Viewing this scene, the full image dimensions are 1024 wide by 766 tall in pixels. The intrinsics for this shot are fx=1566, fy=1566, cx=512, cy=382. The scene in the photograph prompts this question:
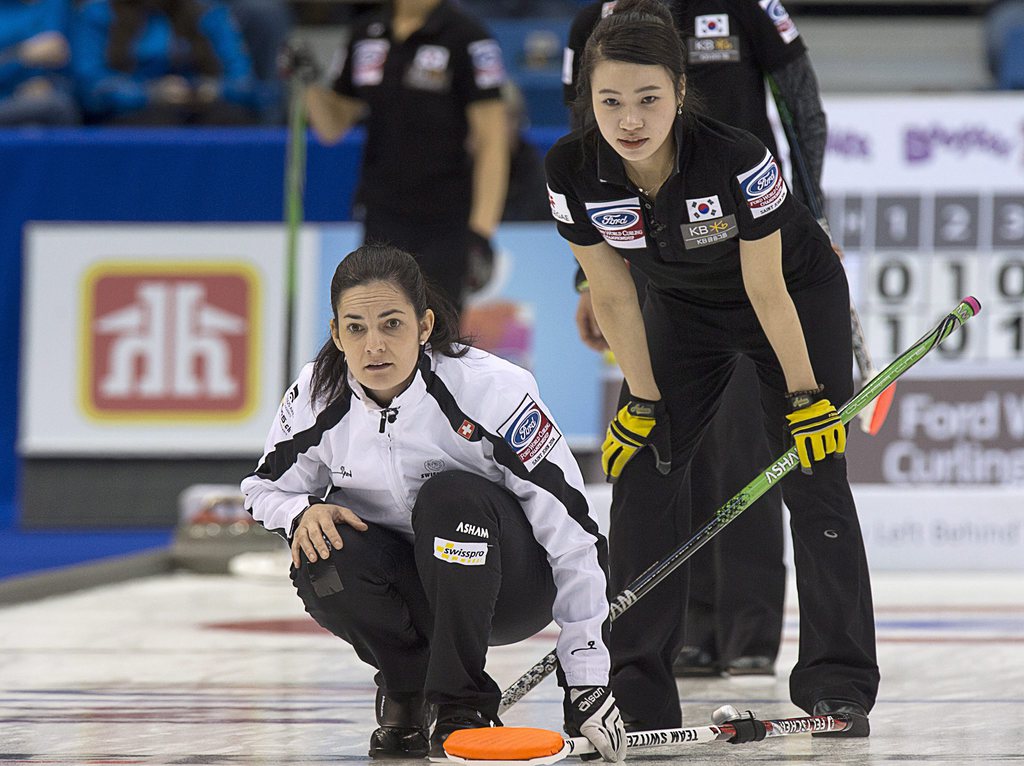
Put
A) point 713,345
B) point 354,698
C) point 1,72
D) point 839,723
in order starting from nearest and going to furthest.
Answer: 1. point 839,723
2. point 713,345
3. point 354,698
4. point 1,72

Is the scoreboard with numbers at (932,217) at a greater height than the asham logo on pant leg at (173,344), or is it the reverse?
the scoreboard with numbers at (932,217)

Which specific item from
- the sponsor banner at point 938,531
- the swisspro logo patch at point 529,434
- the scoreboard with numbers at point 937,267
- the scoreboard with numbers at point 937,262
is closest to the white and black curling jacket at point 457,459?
the swisspro logo patch at point 529,434

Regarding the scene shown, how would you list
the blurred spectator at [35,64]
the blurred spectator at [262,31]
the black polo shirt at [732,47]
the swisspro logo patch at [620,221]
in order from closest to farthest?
1. the swisspro logo patch at [620,221]
2. the black polo shirt at [732,47]
3. the blurred spectator at [35,64]
4. the blurred spectator at [262,31]

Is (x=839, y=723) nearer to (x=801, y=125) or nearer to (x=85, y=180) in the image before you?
(x=801, y=125)

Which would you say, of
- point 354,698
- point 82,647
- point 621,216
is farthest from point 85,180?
point 621,216

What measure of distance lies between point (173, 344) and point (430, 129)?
6.47ft

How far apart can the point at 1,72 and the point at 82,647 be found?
13.8ft

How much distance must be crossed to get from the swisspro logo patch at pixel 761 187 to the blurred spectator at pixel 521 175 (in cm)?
219

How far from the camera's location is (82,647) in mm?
3527

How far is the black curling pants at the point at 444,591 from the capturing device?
213cm

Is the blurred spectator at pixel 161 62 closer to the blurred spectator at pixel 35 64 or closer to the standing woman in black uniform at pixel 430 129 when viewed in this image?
the blurred spectator at pixel 35 64

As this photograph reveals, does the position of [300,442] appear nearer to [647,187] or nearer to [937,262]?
[647,187]

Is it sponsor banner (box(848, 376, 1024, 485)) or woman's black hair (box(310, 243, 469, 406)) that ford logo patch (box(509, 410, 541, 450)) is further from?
sponsor banner (box(848, 376, 1024, 485))

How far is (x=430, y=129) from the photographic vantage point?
4.35m
